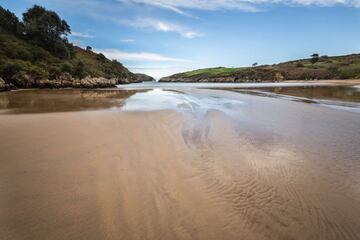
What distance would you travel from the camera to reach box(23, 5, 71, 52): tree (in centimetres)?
4656

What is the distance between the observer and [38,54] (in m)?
39.0

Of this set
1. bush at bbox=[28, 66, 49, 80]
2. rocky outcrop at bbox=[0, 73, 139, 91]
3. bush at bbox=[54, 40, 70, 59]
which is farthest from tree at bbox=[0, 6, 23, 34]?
bush at bbox=[28, 66, 49, 80]

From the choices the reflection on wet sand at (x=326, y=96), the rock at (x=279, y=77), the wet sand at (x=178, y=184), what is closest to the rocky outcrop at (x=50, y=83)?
the wet sand at (x=178, y=184)

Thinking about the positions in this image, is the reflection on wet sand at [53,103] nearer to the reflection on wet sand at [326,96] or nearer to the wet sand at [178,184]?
the wet sand at [178,184]

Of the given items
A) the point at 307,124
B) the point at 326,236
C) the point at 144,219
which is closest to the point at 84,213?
the point at 144,219

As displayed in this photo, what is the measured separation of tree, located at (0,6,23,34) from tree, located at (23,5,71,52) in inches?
56.5

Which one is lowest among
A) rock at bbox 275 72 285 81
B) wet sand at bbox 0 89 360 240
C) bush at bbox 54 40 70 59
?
wet sand at bbox 0 89 360 240

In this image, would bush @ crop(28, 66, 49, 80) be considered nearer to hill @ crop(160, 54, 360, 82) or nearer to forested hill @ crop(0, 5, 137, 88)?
forested hill @ crop(0, 5, 137, 88)

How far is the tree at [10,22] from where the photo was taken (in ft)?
154

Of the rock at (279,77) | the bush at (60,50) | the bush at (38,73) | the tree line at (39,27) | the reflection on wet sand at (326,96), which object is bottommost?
the reflection on wet sand at (326,96)

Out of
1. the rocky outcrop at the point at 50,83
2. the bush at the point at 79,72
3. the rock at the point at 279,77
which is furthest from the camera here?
the rock at the point at 279,77

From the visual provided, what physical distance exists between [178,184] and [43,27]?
56.6 m

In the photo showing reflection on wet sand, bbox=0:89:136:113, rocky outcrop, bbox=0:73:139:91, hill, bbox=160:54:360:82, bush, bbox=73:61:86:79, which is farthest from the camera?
hill, bbox=160:54:360:82

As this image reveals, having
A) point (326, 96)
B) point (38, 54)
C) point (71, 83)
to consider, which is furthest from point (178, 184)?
point (38, 54)
